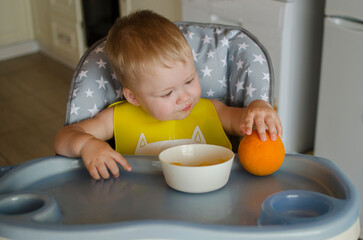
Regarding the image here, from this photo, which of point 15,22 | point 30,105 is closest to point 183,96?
point 30,105

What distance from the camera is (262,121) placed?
1005 millimetres

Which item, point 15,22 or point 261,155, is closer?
point 261,155

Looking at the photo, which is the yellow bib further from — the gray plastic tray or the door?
the door

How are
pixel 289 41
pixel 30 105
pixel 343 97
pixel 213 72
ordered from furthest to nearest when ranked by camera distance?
1. pixel 30 105
2. pixel 289 41
3. pixel 343 97
4. pixel 213 72

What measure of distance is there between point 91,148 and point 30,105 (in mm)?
2084

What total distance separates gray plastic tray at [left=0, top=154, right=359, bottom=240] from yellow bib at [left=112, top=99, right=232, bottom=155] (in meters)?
0.19

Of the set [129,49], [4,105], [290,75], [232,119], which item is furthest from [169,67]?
[4,105]

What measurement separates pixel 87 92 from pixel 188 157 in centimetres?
35

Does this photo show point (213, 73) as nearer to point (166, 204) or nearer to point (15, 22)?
point (166, 204)

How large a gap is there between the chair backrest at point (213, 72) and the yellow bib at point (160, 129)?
2.2 inches

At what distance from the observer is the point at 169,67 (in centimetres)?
104

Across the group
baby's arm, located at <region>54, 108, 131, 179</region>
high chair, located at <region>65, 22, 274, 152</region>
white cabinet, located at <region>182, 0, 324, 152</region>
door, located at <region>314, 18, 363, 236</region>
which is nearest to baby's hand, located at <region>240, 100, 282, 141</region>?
high chair, located at <region>65, 22, 274, 152</region>

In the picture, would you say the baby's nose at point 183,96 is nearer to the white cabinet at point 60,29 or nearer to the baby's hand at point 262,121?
the baby's hand at point 262,121

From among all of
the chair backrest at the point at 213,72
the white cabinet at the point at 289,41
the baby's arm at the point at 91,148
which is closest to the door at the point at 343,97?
the white cabinet at the point at 289,41
